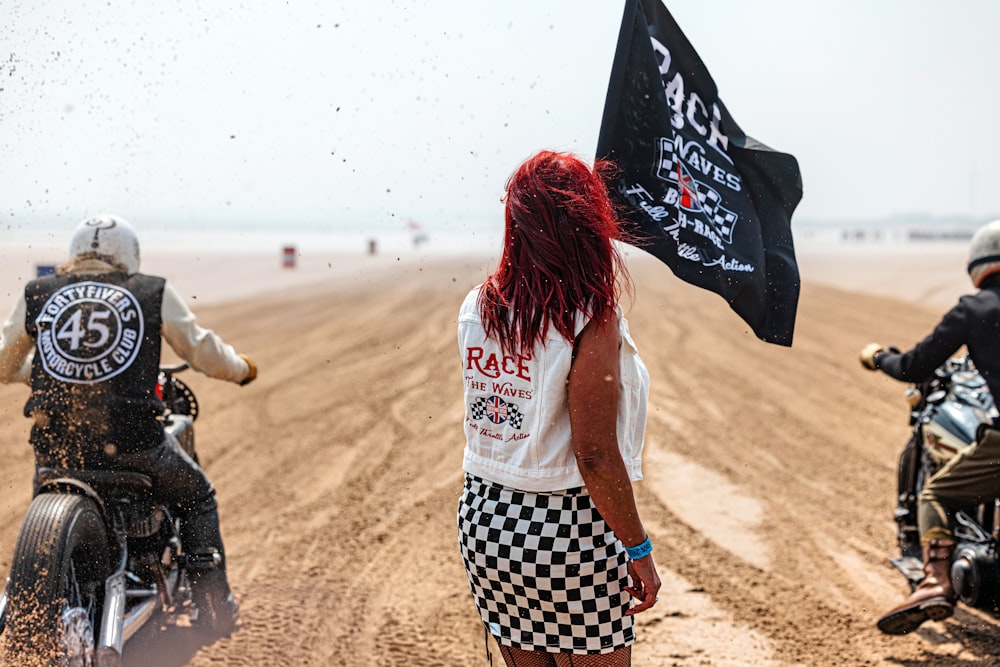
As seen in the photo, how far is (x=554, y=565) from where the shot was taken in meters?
2.45

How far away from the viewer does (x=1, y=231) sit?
4305 millimetres

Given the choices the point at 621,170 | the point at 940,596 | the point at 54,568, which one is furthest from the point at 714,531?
the point at 54,568

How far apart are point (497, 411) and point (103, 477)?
2172mm

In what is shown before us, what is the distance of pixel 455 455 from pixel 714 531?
8.23 feet

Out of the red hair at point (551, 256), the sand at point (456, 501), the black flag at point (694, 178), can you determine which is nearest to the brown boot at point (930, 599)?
the sand at point (456, 501)

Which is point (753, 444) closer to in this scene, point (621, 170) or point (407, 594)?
point (407, 594)

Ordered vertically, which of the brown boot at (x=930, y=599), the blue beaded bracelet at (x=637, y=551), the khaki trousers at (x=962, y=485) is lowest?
the brown boot at (x=930, y=599)

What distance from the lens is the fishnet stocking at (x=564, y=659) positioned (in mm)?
2525

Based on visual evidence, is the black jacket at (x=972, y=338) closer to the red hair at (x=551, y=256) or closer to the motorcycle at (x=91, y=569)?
the red hair at (x=551, y=256)

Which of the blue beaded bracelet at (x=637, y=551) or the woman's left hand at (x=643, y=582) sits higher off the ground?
the blue beaded bracelet at (x=637, y=551)

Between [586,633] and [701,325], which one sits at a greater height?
[586,633]

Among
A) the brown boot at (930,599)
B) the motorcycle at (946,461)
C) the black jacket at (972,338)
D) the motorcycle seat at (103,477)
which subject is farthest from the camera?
the motorcycle at (946,461)

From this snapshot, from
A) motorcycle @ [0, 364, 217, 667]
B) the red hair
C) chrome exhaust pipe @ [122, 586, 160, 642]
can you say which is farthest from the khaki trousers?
chrome exhaust pipe @ [122, 586, 160, 642]

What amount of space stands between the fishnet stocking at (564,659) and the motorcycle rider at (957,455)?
2.40 metres
